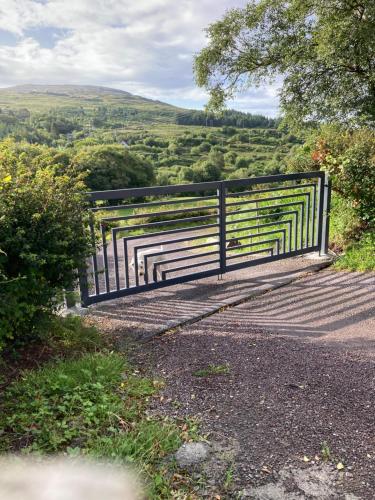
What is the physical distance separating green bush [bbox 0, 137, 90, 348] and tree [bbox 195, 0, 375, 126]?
26.0 feet

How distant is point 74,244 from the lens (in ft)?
9.94

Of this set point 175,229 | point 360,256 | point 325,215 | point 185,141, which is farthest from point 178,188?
point 185,141

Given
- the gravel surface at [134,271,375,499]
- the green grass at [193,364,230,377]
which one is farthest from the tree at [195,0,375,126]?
the green grass at [193,364,230,377]

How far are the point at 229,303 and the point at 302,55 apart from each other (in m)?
8.80

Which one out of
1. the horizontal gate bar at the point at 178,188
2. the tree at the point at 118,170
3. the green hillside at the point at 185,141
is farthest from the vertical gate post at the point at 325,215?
the tree at the point at 118,170

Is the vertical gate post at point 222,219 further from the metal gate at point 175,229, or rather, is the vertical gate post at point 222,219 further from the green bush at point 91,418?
the green bush at point 91,418

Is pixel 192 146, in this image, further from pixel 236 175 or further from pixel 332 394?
pixel 332 394

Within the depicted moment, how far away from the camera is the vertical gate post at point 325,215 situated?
19.6 ft

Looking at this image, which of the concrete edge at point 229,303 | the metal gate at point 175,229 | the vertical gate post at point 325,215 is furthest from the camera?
the vertical gate post at point 325,215

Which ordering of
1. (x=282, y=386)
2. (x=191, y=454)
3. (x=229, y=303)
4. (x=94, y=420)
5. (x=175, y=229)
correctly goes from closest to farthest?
1. (x=191, y=454)
2. (x=94, y=420)
3. (x=282, y=386)
4. (x=229, y=303)
5. (x=175, y=229)

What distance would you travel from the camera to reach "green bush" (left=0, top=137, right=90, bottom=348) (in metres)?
2.57

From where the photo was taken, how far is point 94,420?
215 centimetres

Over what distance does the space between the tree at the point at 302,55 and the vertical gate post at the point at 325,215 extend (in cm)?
437

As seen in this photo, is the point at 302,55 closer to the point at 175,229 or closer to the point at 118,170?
the point at 175,229
